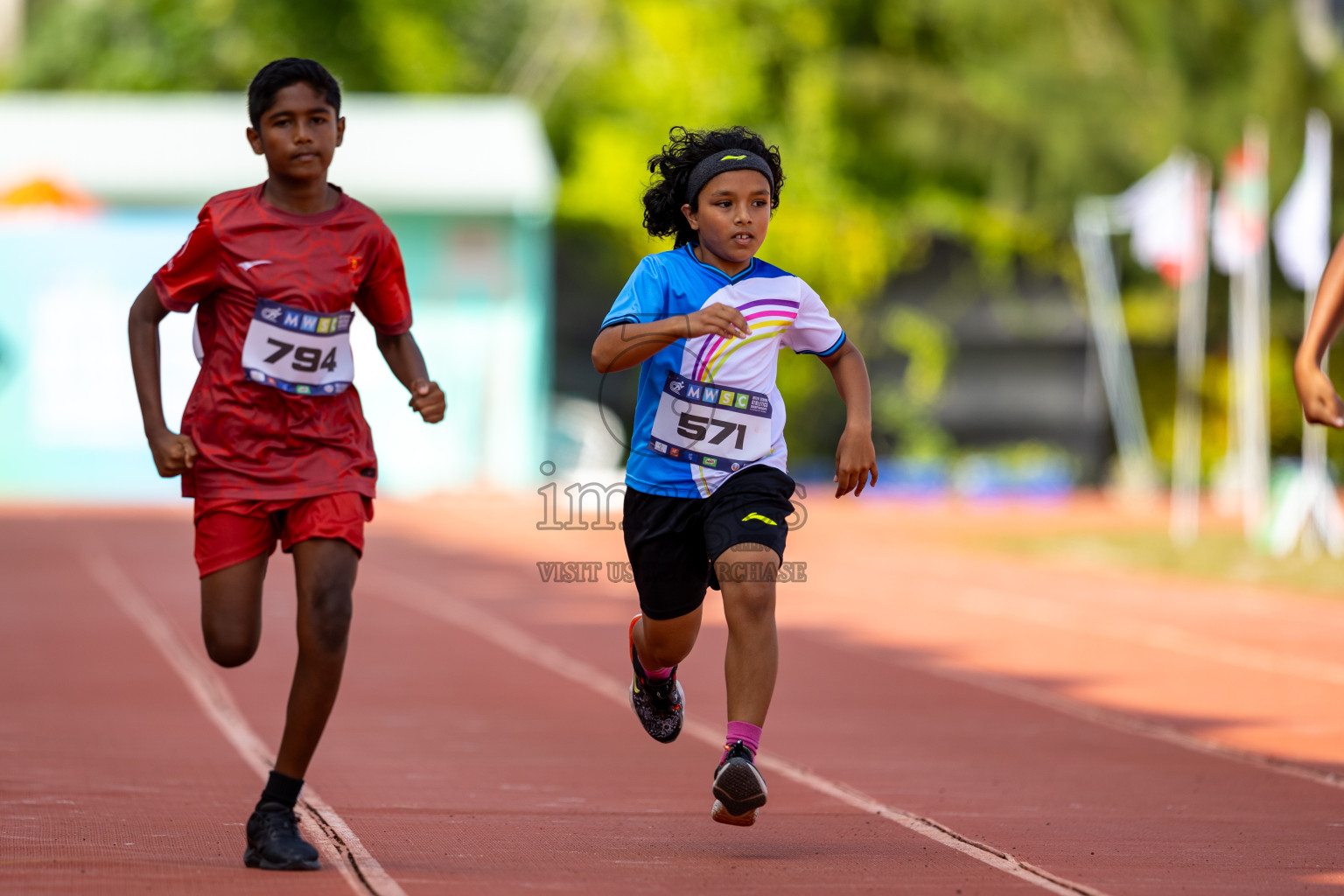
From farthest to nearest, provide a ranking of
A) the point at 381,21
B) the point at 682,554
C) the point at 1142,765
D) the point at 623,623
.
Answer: the point at 381,21 → the point at 623,623 → the point at 1142,765 → the point at 682,554

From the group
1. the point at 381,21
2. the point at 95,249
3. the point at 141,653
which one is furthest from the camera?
the point at 381,21

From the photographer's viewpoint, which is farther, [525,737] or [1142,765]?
[525,737]

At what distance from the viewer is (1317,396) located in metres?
5.28

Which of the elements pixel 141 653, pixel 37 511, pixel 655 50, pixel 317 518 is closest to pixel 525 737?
pixel 317 518

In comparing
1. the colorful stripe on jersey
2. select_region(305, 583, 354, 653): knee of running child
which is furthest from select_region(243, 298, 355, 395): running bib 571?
the colorful stripe on jersey

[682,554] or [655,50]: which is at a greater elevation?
[655,50]

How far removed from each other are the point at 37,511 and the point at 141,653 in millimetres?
16045

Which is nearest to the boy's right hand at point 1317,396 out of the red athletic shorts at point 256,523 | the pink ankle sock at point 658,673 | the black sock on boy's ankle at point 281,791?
the pink ankle sock at point 658,673

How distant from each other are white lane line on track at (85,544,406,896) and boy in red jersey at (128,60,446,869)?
10.2 inches

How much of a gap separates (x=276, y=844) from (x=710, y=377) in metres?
1.78

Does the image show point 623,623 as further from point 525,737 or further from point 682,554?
point 682,554

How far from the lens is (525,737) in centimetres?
769

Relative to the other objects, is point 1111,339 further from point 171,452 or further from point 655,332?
point 171,452

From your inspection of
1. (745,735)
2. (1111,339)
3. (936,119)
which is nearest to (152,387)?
(745,735)
